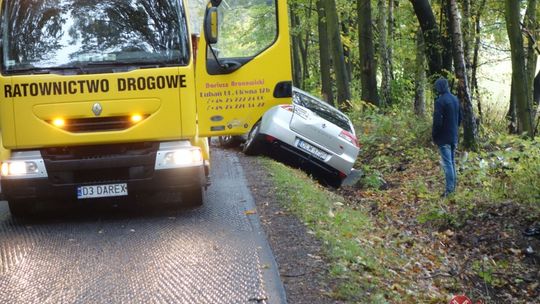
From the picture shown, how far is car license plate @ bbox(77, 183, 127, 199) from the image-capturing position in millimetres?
8391

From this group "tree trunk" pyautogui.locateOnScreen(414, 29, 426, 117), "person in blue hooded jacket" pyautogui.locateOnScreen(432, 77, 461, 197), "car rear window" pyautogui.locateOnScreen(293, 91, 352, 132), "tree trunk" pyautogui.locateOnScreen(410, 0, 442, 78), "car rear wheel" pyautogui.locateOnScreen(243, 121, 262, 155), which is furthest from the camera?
"tree trunk" pyautogui.locateOnScreen(414, 29, 426, 117)

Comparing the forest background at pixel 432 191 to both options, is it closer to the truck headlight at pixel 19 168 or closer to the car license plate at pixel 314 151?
the car license plate at pixel 314 151

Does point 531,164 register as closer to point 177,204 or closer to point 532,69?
point 177,204

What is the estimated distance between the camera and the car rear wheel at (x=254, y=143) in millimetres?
12977

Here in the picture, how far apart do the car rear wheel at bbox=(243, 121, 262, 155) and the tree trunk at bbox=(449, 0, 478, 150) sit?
4306 mm

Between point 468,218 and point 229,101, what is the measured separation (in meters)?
3.93

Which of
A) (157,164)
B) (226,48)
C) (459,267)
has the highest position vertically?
(226,48)

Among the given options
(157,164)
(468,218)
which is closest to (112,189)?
(157,164)

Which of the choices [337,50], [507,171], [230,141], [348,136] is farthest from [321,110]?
[337,50]


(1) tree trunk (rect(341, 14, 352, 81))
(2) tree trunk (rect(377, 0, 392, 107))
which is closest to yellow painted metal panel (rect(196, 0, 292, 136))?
(2) tree trunk (rect(377, 0, 392, 107))

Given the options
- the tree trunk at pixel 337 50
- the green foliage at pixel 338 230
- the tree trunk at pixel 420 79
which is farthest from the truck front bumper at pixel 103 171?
the tree trunk at pixel 337 50

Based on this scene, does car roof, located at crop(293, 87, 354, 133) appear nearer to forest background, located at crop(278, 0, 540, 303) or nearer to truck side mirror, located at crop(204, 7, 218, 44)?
forest background, located at crop(278, 0, 540, 303)

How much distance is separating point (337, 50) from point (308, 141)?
9606mm

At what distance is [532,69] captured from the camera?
22625mm
